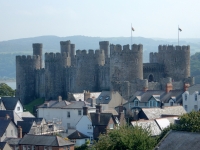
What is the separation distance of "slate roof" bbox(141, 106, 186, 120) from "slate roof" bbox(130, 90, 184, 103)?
3.61 m

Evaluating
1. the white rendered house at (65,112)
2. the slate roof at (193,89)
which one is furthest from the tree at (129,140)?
the slate roof at (193,89)

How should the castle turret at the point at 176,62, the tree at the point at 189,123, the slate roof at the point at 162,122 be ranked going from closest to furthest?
the tree at the point at 189,123, the slate roof at the point at 162,122, the castle turret at the point at 176,62

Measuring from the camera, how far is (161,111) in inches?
2047

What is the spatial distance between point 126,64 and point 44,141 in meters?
21.2

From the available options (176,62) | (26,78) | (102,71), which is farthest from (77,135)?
(26,78)

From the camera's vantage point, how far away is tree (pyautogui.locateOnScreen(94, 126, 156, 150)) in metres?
38.7

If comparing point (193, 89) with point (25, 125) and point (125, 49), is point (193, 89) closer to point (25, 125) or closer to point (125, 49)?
point (125, 49)

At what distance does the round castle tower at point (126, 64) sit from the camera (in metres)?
66.1

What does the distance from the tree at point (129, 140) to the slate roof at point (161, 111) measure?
32.7ft

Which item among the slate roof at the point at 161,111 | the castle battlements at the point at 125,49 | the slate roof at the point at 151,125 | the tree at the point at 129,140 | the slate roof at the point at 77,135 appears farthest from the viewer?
the castle battlements at the point at 125,49

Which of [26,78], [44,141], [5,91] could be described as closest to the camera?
[44,141]

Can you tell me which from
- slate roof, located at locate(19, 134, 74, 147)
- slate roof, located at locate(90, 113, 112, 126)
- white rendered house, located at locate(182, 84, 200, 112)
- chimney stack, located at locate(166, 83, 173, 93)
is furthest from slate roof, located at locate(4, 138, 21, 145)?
chimney stack, located at locate(166, 83, 173, 93)

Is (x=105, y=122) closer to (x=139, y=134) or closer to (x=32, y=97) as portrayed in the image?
(x=139, y=134)

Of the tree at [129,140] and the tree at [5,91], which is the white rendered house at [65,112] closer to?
the tree at [129,140]
